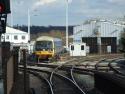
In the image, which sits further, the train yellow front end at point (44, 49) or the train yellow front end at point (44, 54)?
the train yellow front end at point (44, 49)

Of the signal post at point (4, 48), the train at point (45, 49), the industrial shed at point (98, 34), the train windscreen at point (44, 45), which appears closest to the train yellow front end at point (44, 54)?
the train at point (45, 49)

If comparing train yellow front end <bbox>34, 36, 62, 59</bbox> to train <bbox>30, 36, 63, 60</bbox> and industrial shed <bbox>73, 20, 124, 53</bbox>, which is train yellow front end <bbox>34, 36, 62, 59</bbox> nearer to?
train <bbox>30, 36, 63, 60</bbox>

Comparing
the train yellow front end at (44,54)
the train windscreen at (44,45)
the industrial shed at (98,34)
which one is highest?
the industrial shed at (98,34)

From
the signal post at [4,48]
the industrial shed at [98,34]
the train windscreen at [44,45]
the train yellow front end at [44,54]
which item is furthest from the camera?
the industrial shed at [98,34]

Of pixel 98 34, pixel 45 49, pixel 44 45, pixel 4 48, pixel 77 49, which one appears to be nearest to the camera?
pixel 4 48

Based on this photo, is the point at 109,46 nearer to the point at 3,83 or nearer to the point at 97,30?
the point at 97,30

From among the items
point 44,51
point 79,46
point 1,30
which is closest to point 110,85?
point 1,30

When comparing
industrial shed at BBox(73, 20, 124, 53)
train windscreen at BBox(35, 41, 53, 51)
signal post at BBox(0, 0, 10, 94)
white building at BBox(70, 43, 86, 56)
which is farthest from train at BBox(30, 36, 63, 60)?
signal post at BBox(0, 0, 10, 94)

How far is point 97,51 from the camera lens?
104 m

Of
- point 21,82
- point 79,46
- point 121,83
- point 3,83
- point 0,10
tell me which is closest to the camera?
point 0,10

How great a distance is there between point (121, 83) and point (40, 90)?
29.2 feet

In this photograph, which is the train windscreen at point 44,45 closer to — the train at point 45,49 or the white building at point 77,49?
the train at point 45,49

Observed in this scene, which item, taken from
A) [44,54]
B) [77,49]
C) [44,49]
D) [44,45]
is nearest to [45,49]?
[44,49]

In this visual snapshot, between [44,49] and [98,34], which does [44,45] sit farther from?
[98,34]
